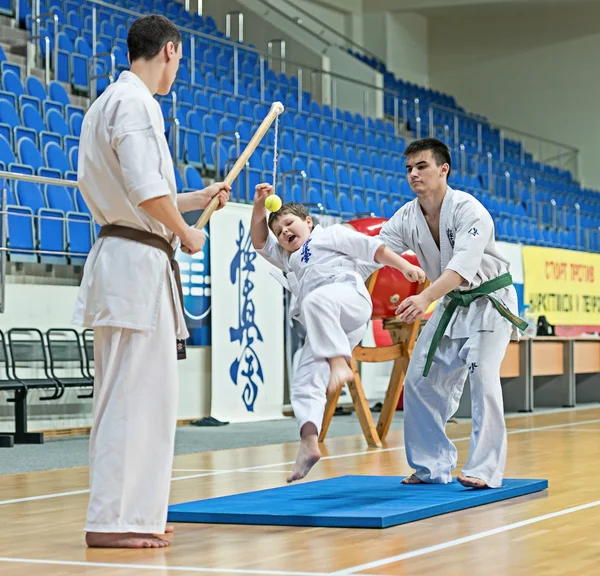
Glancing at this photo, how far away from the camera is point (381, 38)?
20.5 meters

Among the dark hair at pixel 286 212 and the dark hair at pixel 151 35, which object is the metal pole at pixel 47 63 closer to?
the dark hair at pixel 286 212

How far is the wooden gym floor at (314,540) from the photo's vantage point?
10.3 ft

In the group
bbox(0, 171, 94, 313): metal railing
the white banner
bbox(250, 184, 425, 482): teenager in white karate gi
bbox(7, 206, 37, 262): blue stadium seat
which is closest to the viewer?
bbox(250, 184, 425, 482): teenager in white karate gi

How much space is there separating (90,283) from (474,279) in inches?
76.9

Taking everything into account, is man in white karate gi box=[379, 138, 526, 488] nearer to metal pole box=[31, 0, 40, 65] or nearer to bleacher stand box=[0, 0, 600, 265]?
bleacher stand box=[0, 0, 600, 265]

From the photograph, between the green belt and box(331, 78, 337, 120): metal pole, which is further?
box(331, 78, 337, 120): metal pole

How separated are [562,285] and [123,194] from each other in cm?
1146

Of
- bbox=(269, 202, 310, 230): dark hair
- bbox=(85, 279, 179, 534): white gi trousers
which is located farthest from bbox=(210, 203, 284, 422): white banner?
bbox=(85, 279, 179, 534): white gi trousers

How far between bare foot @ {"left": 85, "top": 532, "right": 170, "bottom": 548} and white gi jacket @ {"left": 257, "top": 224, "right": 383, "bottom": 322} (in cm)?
201

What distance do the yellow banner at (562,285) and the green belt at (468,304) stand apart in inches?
338

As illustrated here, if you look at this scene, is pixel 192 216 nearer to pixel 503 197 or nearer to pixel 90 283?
pixel 90 283

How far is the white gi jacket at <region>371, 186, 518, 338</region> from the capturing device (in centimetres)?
462

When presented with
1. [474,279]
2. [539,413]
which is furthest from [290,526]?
[539,413]

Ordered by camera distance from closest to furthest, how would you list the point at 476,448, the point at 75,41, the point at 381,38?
1. the point at 476,448
2. the point at 75,41
3. the point at 381,38
